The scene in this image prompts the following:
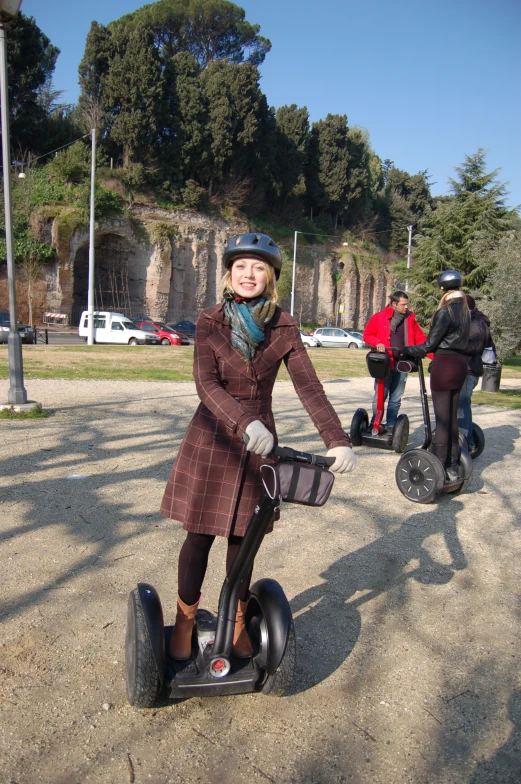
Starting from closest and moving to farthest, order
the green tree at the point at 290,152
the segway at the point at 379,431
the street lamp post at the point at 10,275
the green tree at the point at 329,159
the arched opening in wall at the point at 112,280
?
the segway at the point at 379,431 < the street lamp post at the point at 10,275 < the arched opening in wall at the point at 112,280 < the green tree at the point at 290,152 < the green tree at the point at 329,159

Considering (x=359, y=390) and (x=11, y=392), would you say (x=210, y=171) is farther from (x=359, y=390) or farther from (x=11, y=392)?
(x=11, y=392)

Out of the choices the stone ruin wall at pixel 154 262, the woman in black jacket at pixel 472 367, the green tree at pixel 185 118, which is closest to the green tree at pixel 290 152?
the stone ruin wall at pixel 154 262

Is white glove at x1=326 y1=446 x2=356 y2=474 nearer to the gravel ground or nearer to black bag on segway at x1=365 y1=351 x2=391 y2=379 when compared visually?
the gravel ground

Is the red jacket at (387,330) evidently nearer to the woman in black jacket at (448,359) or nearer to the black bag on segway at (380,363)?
the black bag on segway at (380,363)

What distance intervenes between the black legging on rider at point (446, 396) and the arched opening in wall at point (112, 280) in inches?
1784

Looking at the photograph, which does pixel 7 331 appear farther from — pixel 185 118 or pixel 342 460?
pixel 342 460

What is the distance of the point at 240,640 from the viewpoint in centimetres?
257

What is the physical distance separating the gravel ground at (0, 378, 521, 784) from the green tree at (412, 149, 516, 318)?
771 inches

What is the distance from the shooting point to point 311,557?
4.06 m

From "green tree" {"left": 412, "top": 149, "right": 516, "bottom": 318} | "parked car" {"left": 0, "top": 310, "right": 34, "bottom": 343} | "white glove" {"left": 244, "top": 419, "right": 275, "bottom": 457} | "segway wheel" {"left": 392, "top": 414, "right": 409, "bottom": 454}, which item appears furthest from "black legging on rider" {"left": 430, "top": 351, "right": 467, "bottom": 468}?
"parked car" {"left": 0, "top": 310, "right": 34, "bottom": 343}

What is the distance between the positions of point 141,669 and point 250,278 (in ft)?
5.25

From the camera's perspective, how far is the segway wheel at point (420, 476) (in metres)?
5.32

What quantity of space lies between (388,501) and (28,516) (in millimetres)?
3045

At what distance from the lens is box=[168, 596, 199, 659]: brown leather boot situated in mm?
2523
